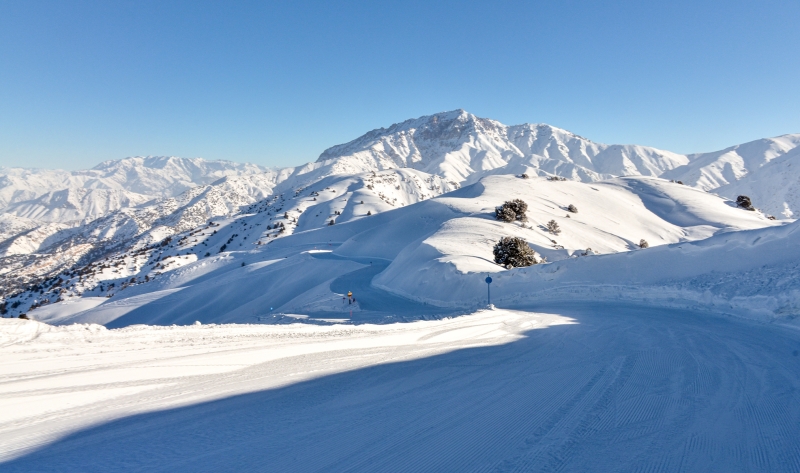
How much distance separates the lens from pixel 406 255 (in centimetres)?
2775

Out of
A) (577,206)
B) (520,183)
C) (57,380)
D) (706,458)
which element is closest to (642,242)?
(577,206)

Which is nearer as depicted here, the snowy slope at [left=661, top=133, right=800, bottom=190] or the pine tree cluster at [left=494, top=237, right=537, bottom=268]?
the pine tree cluster at [left=494, top=237, right=537, bottom=268]

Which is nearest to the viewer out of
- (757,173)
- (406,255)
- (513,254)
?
(513,254)

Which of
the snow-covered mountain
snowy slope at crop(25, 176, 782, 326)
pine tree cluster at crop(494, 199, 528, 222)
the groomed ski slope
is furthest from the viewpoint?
the snow-covered mountain

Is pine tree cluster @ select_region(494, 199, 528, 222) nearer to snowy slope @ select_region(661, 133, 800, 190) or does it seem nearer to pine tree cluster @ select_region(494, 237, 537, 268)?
pine tree cluster @ select_region(494, 237, 537, 268)

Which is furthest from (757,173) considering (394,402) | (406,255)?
(394,402)

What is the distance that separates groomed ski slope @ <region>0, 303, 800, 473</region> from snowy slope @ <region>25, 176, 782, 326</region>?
8361mm

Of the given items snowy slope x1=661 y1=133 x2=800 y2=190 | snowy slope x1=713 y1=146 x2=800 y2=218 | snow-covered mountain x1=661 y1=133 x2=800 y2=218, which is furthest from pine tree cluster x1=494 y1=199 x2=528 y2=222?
snowy slope x1=661 y1=133 x2=800 y2=190

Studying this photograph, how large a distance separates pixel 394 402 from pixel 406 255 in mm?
22033

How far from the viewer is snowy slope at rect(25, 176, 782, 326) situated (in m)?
21.4

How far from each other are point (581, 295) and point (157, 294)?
2822 centimetres

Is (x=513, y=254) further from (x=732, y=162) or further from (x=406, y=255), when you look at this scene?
(x=732, y=162)

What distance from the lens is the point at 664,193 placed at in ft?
186

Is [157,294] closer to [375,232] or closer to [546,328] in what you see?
[375,232]
